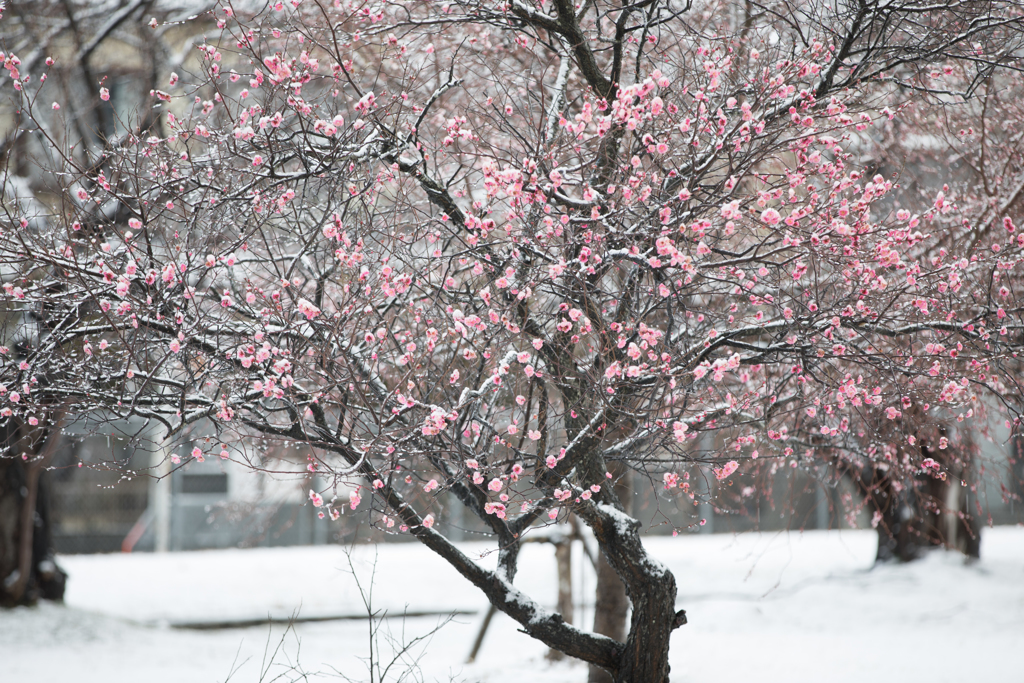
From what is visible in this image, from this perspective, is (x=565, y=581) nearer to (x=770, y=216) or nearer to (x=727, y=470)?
(x=727, y=470)

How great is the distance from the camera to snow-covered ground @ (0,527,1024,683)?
7.81 m

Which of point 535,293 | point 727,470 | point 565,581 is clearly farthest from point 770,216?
point 565,581

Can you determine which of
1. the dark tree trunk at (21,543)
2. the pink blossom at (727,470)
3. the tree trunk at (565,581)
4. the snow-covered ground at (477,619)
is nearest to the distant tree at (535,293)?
the pink blossom at (727,470)

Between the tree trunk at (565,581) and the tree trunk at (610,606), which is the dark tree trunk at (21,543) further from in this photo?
the tree trunk at (610,606)

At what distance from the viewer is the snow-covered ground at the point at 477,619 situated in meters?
7.81

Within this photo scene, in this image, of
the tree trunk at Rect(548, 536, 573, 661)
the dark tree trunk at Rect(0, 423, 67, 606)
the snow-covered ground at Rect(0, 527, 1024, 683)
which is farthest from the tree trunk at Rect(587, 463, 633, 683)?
the dark tree trunk at Rect(0, 423, 67, 606)

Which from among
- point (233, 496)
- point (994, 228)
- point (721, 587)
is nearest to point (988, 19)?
point (994, 228)

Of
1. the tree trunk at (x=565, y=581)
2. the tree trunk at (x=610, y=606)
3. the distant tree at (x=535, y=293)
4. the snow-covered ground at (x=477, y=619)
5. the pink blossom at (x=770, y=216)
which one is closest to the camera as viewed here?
the pink blossom at (x=770, y=216)

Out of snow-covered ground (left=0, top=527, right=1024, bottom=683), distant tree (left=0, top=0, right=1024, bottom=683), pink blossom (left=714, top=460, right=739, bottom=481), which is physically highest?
distant tree (left=0, top=0, right=1024, bottom=683)

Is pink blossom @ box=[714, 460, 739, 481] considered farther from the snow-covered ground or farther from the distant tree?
the snow-covered ground

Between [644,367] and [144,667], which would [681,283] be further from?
[144,667]

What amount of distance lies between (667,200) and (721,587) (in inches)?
386

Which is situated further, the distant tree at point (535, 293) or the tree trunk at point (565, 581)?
the tree trunk at point (565, 581)

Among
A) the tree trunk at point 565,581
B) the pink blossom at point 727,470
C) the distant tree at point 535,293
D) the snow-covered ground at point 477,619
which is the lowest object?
the snow-covered ground at point 477,619
